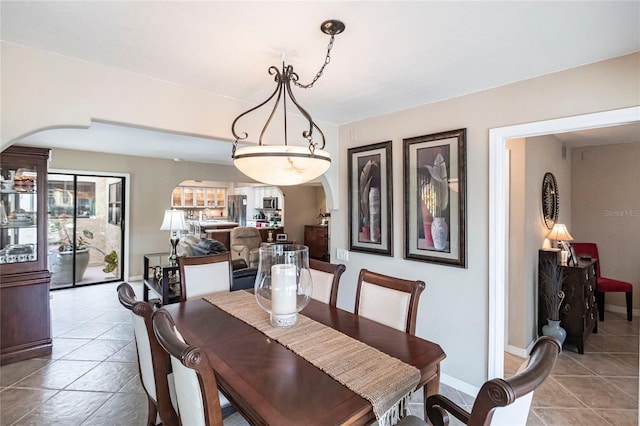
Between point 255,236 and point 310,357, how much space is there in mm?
6333

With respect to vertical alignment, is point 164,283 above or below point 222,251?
below

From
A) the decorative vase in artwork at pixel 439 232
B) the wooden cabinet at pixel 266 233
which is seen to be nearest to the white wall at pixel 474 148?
the decorative vase in artwork at pixel 439 232

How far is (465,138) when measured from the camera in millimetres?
2504

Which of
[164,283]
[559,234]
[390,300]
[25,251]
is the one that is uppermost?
[559,234]

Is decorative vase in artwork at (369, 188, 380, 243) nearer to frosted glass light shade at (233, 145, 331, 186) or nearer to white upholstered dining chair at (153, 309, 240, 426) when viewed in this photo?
frosted glass light shade at (233, 145, 331, 186)

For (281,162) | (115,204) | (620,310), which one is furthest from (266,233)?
(281,162)

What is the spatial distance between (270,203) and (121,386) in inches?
297

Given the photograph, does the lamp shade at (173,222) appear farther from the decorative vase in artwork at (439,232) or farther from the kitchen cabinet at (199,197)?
the kitchen cabinet at (199,197)

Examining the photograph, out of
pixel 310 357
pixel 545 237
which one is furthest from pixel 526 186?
pixel 310 357

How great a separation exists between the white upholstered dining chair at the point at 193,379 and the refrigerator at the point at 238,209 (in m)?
9.84

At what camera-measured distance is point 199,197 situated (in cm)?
1058

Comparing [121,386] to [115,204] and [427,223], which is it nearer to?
[427,223]

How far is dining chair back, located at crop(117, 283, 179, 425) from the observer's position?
1.51 metres

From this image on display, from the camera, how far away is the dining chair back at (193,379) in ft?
3.36
